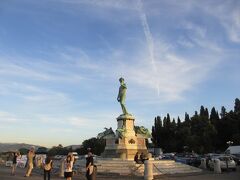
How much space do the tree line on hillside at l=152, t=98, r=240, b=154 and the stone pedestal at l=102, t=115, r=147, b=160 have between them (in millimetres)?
47039

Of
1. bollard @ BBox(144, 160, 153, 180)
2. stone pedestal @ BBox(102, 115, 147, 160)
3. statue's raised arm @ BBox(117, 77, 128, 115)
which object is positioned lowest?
bollard @ BBox(144, 160, 153, 180)

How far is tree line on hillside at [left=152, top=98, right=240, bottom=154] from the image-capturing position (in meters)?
79.6

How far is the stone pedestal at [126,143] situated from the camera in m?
32.4

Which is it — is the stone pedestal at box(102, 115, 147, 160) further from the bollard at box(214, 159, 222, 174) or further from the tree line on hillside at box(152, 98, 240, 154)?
the tree line on hillside at box(152, 98, 240, 154)

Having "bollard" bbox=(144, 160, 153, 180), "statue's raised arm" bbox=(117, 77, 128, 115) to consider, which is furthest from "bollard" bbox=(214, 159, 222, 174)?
"bollard" bbox=(144, 160, 153, 180)

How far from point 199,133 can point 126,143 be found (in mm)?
50649

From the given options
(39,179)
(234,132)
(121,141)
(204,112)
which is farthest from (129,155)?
(204,112)

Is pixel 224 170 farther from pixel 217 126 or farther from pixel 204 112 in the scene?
pixel 204 112

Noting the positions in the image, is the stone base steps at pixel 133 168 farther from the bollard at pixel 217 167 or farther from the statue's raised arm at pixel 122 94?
the statue's raised arm at pixel 122 94

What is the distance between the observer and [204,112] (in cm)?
10481

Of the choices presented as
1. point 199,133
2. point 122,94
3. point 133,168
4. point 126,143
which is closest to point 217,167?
point 133,168

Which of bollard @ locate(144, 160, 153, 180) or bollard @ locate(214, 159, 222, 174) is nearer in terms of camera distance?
bollard @ locate(144, 160, 153, 180)

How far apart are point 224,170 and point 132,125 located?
8975mm

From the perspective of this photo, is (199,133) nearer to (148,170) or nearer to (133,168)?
(133,168)
